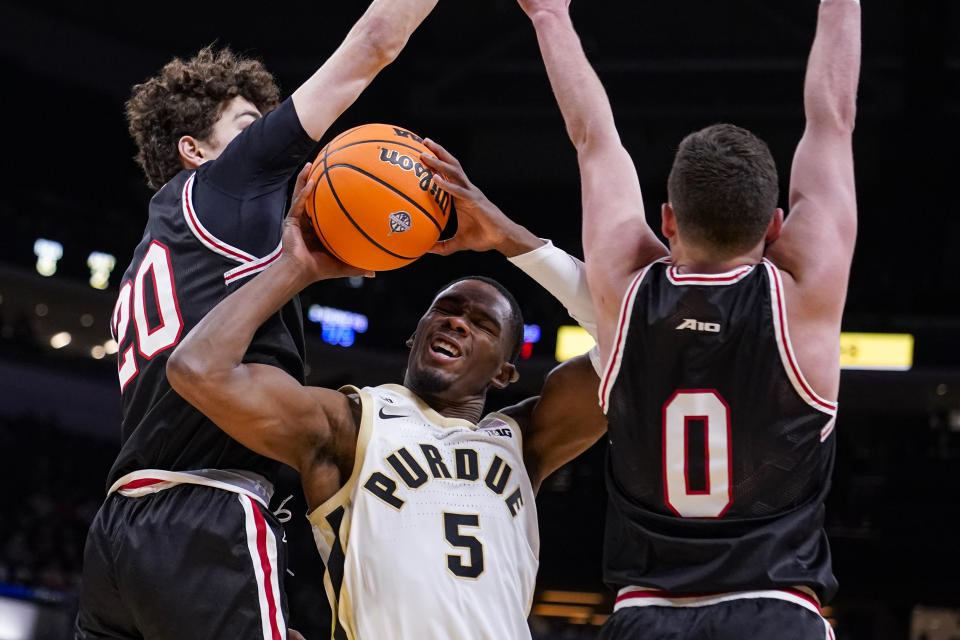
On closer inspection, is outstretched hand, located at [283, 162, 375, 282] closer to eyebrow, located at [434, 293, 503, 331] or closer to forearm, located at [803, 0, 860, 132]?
eyebrow, located at [434, 293, 503, 331]

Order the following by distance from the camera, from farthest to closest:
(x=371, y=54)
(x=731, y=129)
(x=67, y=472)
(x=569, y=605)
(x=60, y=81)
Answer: (x=60, y=81)
(x=67, y=472)
(x=569, y=605)
(x=371, y=54)
(x=731, y=129)

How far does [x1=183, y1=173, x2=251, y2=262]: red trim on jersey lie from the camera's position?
10.8ft

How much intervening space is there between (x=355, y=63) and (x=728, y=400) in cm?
147

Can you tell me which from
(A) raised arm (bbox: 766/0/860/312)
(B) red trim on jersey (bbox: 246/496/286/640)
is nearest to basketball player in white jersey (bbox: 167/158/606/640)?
(B) red trim on jersey (bbox: 246/496/286/640)

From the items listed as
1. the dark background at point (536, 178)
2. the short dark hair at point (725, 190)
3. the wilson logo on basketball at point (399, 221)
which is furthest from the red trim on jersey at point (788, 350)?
the dark background at point (536, 178)

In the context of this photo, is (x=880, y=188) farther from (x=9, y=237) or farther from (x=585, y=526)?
(x=9, y=237)

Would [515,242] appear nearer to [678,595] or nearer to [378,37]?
[378,37]

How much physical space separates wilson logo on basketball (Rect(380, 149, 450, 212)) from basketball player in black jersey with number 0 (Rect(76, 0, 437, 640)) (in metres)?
0.18

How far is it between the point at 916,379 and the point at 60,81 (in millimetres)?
12976

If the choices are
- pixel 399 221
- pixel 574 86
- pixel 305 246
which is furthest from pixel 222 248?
pixel 574 86

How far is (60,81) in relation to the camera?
58.2 ft

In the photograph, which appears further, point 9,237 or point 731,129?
point 9,237

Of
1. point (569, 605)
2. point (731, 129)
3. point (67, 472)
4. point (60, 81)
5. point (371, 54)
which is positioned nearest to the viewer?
point (731, 129)

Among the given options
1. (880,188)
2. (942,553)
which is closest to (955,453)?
(942,553)
